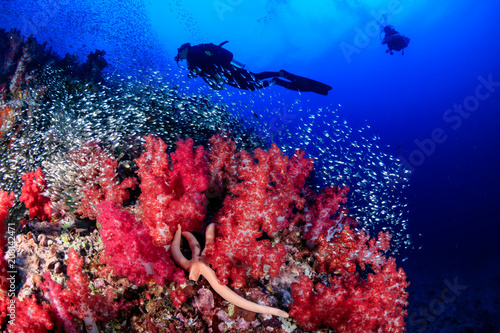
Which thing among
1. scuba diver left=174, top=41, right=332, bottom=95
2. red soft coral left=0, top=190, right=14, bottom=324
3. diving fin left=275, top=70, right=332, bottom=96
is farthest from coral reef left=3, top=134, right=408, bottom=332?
diving fin left=275, top=70, right=332, bottom=96

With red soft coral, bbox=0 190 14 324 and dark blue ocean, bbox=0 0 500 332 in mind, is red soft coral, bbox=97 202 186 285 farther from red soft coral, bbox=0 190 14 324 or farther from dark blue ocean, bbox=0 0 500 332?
dark blue ocean, bbox=0 0 500 332

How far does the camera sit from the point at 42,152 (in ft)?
18.2

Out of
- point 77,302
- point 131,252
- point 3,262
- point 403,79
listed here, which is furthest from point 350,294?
point 403,79

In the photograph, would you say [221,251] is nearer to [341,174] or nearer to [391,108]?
[341,174]

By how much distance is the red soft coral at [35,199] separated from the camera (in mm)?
4055

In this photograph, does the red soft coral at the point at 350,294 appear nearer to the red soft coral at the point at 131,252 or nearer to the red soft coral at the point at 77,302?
the red soft coral at the point at 131,252

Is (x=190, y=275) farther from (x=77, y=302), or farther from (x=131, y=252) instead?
(x=77, y=302)

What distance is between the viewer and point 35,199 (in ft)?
13.5

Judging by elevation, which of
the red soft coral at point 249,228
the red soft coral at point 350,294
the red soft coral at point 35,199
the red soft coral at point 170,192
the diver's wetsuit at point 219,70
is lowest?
the red soft coral at point 350,294

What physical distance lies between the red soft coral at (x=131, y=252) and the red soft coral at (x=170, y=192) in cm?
23

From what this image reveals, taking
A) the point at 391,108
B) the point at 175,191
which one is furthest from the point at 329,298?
the point at 391,108

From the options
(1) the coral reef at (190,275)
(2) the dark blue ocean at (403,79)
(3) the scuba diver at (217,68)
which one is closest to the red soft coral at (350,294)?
(1) the coral reef at (190,275)

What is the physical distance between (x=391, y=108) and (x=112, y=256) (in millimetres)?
92241

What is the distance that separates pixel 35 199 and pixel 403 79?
3913 inches
